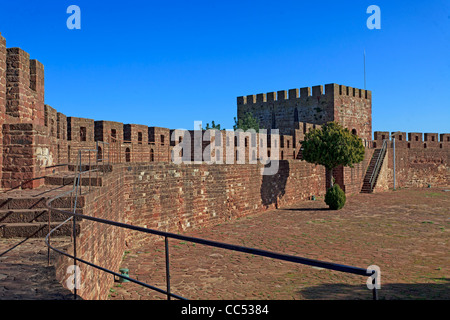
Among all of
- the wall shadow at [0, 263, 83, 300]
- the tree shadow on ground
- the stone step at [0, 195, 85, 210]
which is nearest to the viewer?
the wall shadow at [0, 263, 83, 300]

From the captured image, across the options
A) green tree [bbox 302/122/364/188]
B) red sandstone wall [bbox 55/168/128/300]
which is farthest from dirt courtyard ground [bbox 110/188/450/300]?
green tree [bbox 302/122/364/188]

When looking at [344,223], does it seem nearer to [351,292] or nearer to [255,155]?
[255,155]

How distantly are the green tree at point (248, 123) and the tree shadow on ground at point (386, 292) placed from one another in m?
27.5

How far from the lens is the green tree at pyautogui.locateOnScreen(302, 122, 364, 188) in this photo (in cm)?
1947

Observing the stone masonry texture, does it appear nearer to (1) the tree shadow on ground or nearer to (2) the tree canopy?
(2) the tree canopy

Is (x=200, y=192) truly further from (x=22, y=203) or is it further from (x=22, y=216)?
(x=22, y=216)

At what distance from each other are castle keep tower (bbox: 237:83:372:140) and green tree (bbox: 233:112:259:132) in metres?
0.61

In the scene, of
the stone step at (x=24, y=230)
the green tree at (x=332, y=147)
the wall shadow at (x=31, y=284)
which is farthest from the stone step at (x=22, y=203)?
the green tree at (x=332, y=147)

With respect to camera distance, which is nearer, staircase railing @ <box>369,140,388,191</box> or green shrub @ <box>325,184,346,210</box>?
green shrub @ <box>325,184,346,210</box>

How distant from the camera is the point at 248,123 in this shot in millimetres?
34844

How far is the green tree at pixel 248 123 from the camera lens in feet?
114

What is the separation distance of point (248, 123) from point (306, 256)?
2595cm

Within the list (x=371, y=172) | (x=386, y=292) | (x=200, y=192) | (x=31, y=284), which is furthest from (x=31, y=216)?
(x=371, y=172)
